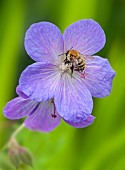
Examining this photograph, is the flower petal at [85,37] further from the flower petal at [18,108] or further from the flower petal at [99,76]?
the flower petal at [18,108]

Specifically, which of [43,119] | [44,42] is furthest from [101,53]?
[44,42]

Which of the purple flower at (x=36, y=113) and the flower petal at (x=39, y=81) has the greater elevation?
the flower petal at (x=39, y=81)

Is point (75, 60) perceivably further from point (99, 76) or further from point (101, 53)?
point (101, 53)

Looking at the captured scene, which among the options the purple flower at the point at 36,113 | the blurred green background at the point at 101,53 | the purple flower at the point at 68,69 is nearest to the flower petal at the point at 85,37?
the purple flower at the point at 68,69

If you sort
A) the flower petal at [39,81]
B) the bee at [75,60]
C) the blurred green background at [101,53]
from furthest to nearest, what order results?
the blurred green background at [101,53]
the bee at [75,60]
the flower petal at [39,81]

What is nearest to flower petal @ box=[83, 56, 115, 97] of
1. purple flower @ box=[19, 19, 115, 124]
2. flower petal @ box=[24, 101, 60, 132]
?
purple flower @ box=[19, 19, 115, 124]

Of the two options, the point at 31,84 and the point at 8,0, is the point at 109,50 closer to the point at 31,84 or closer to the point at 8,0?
the point at 8,0

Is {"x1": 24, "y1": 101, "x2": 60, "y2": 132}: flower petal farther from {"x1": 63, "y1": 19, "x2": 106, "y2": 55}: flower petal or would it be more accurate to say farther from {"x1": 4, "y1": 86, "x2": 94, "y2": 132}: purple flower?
{"x1": 63, "y1": 19, "x2": 106, "y2": 55}: flower petal
